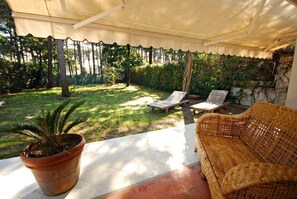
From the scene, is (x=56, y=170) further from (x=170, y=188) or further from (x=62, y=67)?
(x=62, y=67)

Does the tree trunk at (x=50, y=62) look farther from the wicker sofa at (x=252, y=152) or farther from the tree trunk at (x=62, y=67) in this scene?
the wicker sofa at (x=252, y=152)

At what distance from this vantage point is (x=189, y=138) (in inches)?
165

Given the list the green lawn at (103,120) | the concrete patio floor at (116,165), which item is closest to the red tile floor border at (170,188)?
the concrete patio floor at (116,165)

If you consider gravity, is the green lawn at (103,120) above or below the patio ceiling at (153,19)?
below

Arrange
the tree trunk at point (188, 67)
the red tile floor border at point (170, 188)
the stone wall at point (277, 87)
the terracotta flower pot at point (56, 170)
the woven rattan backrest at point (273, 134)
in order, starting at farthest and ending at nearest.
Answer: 1. the tree trunk at point (188, 67)
2. the stone wall at point (277, 87)
3. the red tile floor border at point (170, 188)
4. the terracotta flower pot at point (56, 170)
5. the woven rattan backrest at point (273, 134)

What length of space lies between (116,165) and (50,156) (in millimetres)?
1234

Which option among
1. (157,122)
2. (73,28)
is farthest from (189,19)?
(157,122)

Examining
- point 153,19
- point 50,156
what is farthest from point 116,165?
point 153,19

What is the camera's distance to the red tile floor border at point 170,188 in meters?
2.29

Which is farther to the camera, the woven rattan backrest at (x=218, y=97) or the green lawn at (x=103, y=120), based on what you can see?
the woven rattan backrest at (x=218, y=97)

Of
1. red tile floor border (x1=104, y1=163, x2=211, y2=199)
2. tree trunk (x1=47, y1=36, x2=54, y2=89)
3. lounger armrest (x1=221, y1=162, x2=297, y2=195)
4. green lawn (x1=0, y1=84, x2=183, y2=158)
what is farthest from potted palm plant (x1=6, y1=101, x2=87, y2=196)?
tree trunk (x1=47, y1=36, x2=54, y2=89)

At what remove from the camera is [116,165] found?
3004mm

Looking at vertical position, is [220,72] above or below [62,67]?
below

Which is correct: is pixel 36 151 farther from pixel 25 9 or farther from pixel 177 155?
pixel 177 155
